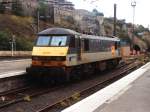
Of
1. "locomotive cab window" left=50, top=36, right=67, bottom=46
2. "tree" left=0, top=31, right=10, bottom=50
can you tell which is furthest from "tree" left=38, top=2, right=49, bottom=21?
"locomotive cab window" left=50, top=36, right=67, bottom=46

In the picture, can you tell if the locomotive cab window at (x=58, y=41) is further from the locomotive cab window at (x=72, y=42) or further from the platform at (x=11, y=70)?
the platform at (x=11, y=70)

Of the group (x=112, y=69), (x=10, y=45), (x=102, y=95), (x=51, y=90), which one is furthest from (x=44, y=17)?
(x=102, y=95)

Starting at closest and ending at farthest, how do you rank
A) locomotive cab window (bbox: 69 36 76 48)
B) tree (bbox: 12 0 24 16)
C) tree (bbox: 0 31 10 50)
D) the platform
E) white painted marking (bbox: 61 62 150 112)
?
white painted marking (bbox: 61 62 150 112)
the platform
locomotive cab window (bbox: 69 36 76 48)
tree (bbox: 0 31 10 50)
tree (bbox: 12 0 24 16)

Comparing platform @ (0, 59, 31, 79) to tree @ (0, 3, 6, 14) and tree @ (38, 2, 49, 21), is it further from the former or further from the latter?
tree @ (38, 2, 49, 21)

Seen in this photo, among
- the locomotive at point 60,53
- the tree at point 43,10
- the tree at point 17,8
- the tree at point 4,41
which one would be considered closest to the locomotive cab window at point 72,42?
the locomotive at point 60,53

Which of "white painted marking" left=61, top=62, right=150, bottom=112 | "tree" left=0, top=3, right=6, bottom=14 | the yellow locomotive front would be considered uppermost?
"tree" left=0, top=3, right=6, bottom=14

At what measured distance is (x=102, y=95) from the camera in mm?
14625

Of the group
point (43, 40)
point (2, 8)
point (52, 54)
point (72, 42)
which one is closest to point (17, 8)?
point (2, 8)

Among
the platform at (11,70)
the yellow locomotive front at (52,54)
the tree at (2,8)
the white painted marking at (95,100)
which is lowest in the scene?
the platform at (11,70)

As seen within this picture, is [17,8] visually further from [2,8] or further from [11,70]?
[11,70]

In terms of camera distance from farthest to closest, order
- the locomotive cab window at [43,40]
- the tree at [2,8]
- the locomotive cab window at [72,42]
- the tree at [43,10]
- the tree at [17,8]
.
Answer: the tree at [43,10], the tree at [17,8], the tree at [2,8], the locomotive cab window at [43,40], the locomotive cab window at [72,42]

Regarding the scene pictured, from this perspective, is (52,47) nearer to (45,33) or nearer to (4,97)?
(45,33)

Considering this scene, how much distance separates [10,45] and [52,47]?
33.8 metres

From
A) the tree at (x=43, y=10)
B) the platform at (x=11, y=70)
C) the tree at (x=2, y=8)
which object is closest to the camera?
the platform at (x=11, y=70)
